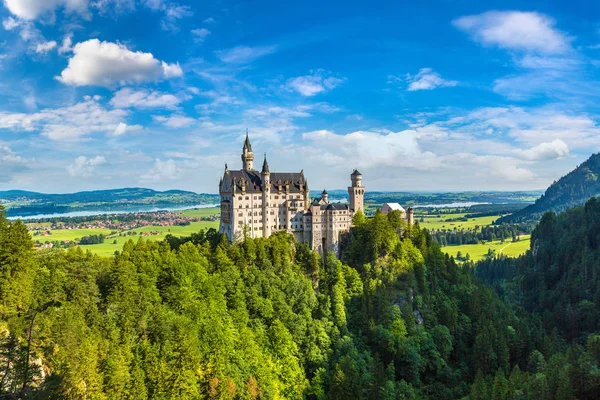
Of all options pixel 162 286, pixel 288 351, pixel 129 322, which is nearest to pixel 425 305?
pixel 288 351

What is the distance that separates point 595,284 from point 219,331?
361ft

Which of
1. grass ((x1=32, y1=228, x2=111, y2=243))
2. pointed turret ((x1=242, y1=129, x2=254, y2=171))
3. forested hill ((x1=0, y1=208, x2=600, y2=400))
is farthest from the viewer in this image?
grass ((x1=32, y1=228, x2=111, y2=243))

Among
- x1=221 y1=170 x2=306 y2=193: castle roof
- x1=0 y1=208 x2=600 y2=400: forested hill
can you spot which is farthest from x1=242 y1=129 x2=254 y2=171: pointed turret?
x1=0 y1=208 x2=600 y2=400: forested hill

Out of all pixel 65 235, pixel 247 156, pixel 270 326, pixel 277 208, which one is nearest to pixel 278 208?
pixel 277 208

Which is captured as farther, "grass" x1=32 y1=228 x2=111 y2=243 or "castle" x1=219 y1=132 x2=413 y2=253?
"grass" x1=32 y1=228 x2=111 y2=243

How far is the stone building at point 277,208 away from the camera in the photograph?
3472 inches

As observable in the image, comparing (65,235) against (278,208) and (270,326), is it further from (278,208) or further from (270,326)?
(270,326)

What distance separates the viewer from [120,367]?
4756 cm

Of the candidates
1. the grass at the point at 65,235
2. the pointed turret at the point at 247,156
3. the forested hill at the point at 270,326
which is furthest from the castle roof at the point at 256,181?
the grass at the point at 65,235

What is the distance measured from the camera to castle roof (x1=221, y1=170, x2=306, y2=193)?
88.9 meters

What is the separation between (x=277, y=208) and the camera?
305 ft

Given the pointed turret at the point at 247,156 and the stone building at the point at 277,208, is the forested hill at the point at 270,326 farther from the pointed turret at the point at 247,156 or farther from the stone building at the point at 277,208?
the pointed turret at the point at 247,156

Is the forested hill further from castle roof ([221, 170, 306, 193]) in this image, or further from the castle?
castle roof ([221, 170, 306, 193])

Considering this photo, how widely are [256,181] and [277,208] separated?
283 inches
